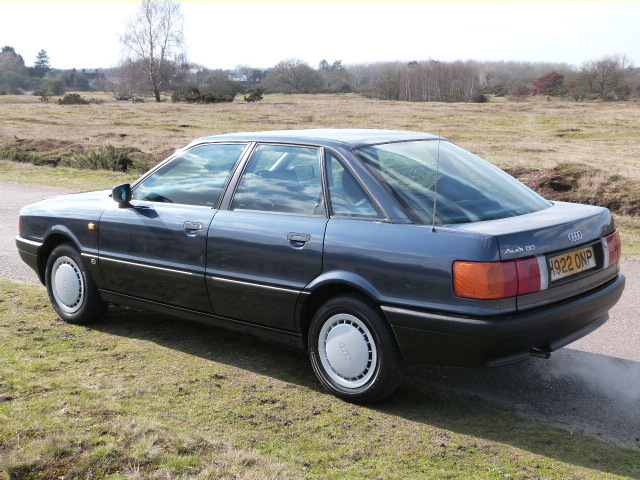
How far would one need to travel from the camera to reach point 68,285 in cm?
595

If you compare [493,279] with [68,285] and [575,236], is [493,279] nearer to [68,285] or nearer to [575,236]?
[575,236]

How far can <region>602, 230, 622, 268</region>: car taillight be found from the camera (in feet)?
14.7

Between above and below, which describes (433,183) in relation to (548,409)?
above

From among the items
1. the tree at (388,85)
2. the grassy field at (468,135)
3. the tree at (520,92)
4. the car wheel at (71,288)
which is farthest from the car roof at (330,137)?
the tree at (388,85)

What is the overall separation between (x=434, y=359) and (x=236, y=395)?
1.24m

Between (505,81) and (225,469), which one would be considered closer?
(225,469)

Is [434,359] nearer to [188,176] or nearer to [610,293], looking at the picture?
[610,293]

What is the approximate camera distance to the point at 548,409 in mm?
4301

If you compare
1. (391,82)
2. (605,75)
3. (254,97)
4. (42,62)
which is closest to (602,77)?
(605,75)

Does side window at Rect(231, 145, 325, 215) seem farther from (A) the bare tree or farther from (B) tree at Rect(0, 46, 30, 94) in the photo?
(B) tree at Rect(0, 46, 30, 94)

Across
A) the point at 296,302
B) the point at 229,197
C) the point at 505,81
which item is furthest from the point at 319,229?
the point at 505,81

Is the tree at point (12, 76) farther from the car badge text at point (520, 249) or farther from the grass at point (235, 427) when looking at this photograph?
the car badge text at point (520, 249)

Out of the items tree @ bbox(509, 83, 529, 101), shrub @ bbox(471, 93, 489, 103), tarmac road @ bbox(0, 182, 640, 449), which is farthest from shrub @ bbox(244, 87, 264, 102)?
tarmac road @ bbox(0, 182, 640, 449)

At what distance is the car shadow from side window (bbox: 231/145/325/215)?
1.13 metres
